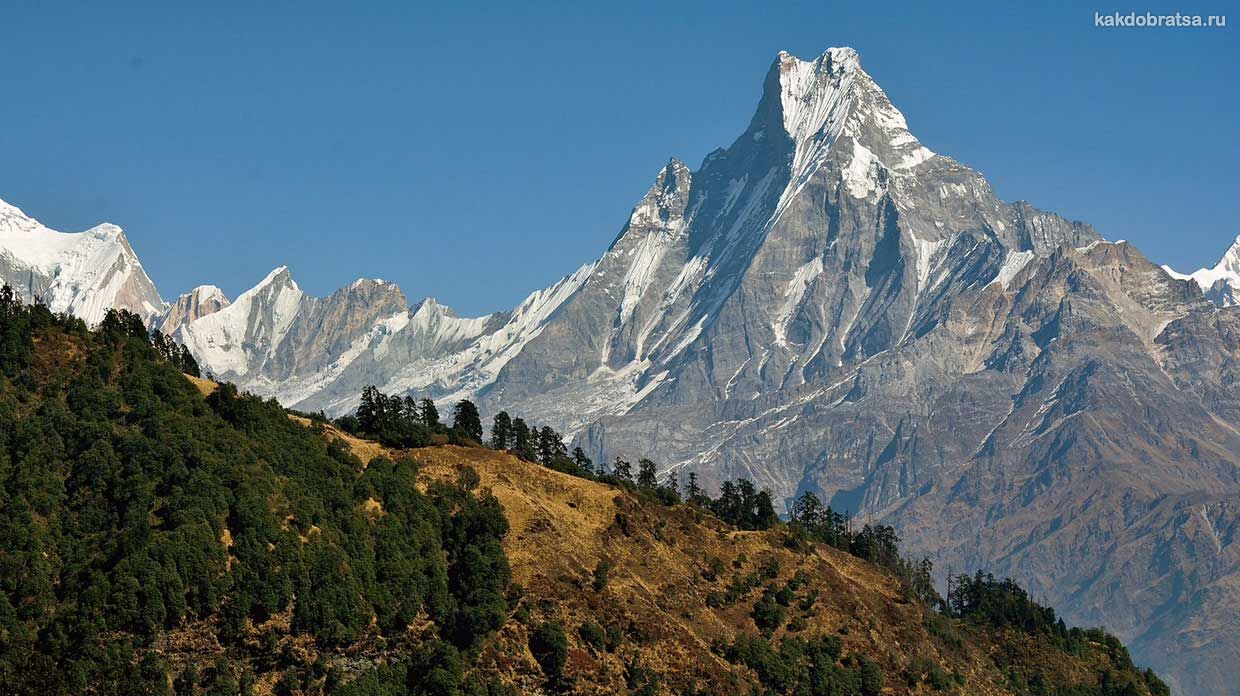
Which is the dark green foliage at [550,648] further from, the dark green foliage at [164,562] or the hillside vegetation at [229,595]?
the dark green foliage at [164,562]

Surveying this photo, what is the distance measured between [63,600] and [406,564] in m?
40.4

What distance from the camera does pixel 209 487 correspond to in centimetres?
18675

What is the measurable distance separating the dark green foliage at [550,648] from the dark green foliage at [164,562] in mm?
4771

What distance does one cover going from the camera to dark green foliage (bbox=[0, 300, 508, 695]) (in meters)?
164

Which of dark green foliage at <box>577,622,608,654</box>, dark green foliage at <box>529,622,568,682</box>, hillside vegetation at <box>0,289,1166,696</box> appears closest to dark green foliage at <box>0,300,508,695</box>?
hillside vegetation at <box>0,289,1166,696</box>

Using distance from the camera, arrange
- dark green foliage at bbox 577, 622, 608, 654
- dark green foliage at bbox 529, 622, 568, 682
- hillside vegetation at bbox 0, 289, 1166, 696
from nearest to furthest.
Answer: hillside vegetation at bbox 0, 289, 1166, 696 → dark green foliage at bbox 529, 622, 568, 682 → dark green foliage at bbox 577, 622, 608, 654

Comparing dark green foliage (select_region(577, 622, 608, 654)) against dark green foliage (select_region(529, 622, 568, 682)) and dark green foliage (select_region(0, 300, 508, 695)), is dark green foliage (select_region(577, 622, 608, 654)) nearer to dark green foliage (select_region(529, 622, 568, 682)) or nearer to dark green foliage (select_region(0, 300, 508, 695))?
dark green foliage (select_region(529, 622, 568, 682))

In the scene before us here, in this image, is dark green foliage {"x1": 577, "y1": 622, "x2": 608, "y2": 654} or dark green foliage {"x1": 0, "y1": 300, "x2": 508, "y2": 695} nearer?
dark green foliage {"x1": 0, "y1": 300, "x2": 508, "y2": 695}

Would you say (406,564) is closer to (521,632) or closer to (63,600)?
(521,632)

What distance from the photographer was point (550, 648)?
191 metres

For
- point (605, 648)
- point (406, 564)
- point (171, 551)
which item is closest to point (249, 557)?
point (171, 551)

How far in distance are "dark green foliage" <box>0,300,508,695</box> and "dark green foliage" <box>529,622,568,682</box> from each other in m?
4.77

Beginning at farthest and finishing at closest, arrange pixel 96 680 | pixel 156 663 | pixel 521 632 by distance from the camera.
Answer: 1. pixel 521 632
2. pixel 156 663
3. pixel 96 680

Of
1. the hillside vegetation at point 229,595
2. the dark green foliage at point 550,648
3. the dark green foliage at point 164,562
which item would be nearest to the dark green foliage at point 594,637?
the hillside vegetation at point 229,595
